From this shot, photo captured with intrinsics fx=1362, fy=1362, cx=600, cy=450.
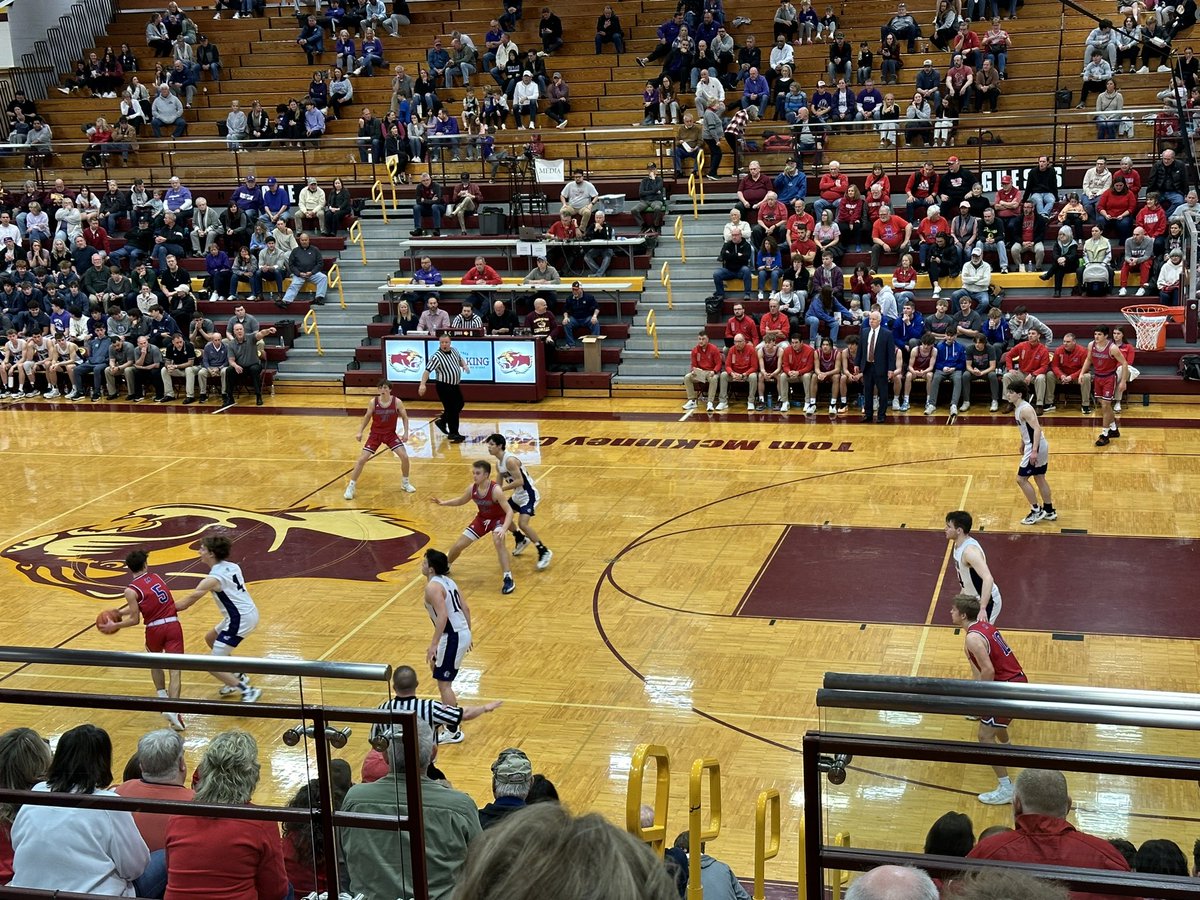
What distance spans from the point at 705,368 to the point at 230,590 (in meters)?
12.2

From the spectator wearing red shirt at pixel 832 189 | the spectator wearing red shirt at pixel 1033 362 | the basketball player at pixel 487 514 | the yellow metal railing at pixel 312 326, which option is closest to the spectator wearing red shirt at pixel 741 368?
the spectator wearing red shirt at pixel 1033 362

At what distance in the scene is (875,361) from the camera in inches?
806

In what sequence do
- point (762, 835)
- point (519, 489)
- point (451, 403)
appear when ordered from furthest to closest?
point (451, 403) < point (519, 489) < point (762, 835)

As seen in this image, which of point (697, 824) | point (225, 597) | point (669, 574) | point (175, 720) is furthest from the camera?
point (669, 574)

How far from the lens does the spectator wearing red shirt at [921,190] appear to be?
24.0m

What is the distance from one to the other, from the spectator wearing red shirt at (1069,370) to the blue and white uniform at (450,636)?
1256 cm

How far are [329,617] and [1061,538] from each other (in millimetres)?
7652

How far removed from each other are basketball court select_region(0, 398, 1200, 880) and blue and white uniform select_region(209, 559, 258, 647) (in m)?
0.86

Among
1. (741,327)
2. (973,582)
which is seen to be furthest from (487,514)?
(741,327)

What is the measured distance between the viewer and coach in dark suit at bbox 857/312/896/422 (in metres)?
20.5

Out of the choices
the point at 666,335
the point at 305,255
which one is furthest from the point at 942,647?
the point at 305,255

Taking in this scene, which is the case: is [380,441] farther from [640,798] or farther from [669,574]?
[640,798]

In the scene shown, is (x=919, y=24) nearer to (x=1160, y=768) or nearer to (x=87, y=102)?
(x=87, y=102)

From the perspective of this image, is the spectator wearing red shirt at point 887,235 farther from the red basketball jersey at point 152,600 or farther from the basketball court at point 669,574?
the red basketball jersey at point 152,600
